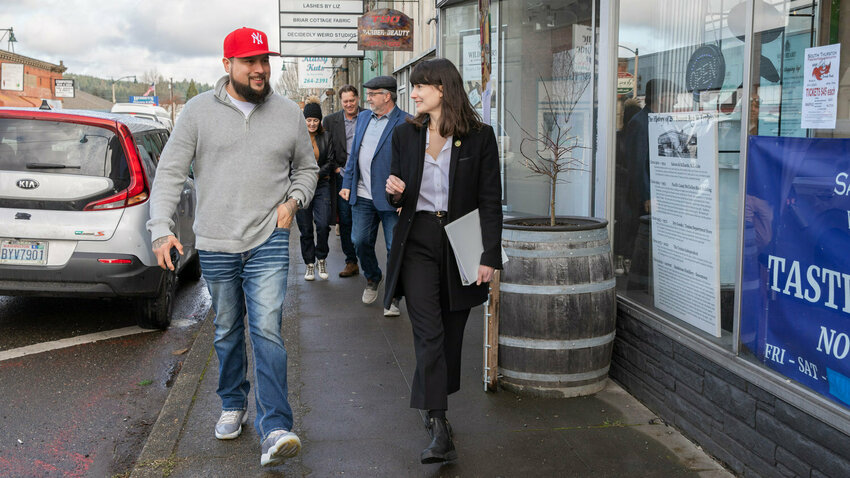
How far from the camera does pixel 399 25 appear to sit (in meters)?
13.5

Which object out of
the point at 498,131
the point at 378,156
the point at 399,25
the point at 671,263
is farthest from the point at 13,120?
the point at 399,25

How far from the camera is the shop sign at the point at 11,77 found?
148ft

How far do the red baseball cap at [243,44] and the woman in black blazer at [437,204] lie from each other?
0.73 metres

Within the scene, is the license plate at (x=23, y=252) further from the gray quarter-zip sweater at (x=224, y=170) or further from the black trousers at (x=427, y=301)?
the black trousers at (x=427, y=301)

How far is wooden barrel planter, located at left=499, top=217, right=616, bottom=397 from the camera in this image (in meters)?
4.43

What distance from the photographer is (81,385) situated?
17.8ft

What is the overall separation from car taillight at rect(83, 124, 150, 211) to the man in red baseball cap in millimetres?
2859

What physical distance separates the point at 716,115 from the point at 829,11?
0.71m

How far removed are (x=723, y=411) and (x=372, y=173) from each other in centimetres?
386

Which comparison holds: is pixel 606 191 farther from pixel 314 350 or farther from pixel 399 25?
pixel 399 25

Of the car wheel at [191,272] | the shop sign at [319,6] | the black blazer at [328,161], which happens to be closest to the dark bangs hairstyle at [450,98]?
the black blazer at [328,161]

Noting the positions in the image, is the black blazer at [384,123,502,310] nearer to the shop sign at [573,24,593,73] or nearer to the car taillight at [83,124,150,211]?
the shop sign at [573,24,593,73]

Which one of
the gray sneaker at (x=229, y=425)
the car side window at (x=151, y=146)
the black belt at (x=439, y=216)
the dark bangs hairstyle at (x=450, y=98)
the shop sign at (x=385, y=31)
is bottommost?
the gray sneaker at (x=229, y=425)

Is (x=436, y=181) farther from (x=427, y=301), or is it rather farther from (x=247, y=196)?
(x=247, y=196)
